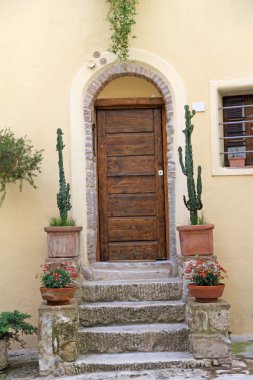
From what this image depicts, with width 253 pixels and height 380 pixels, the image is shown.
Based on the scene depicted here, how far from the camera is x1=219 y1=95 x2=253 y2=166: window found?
287 inches

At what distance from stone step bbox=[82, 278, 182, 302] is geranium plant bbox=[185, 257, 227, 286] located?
1.58ft

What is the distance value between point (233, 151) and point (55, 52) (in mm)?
2686

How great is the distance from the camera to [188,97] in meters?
6.99

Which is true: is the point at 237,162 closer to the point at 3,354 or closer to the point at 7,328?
the point at 7,328

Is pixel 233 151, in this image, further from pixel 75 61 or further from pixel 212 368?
pixel 212 368

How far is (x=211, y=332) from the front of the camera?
223 inches

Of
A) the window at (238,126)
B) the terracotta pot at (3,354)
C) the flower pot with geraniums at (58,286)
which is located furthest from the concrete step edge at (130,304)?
the window at (238,126)

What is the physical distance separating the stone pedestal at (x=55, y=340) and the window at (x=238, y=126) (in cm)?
306

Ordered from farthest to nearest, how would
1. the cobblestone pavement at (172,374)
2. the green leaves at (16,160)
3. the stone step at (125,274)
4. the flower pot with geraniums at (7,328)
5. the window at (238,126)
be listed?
1. the window at (238,126)
2. the stone step at (125,274)
3. the green leaves at (16,160)
4. the flower pot with geraniums at (7,328)
5. the cobblestone pavement at (172,374)

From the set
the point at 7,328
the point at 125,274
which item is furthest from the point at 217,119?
the point at 7,328

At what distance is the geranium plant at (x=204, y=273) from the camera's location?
19.0 feet

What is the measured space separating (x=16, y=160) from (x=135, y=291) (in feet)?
7.06

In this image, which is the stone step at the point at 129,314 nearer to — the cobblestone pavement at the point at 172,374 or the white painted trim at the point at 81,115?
the cobblestone pavement at the point at 172,374

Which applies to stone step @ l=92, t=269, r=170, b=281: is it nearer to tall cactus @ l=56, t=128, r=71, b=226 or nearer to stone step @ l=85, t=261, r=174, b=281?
stone step @ l=85, t=261, r=174, b=281
